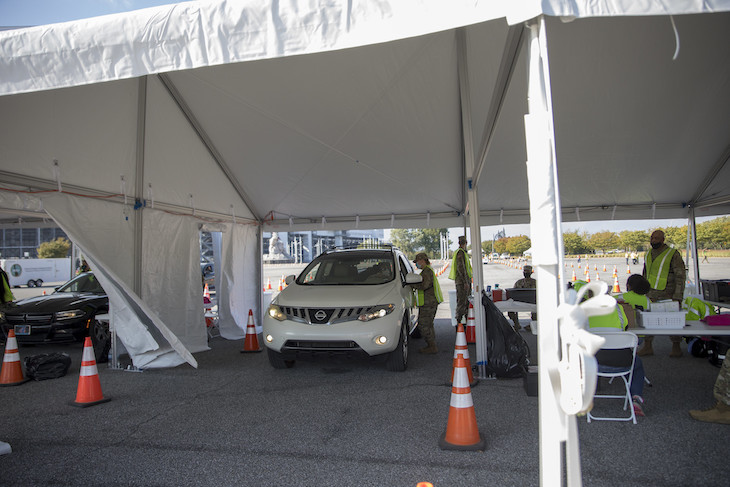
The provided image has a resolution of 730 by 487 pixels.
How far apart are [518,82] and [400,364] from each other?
398cm

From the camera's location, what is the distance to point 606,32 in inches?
210

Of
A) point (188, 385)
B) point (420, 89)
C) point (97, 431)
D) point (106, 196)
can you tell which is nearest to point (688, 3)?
point (420, 89)

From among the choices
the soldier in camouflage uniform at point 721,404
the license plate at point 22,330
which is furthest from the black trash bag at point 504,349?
the license plate at point 22,330

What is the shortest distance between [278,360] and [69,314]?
14.6 ft

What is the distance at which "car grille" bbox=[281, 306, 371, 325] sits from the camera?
18.8 feet

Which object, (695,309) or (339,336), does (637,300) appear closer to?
(695,309)

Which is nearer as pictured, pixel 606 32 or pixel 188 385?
pixel 606 32

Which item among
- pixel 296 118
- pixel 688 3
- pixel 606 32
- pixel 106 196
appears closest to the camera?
pixel 688 3

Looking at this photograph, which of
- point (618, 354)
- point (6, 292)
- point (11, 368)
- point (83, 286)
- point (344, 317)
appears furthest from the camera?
point (6, 292)

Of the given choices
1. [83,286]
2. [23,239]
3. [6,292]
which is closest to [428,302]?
[83,286]

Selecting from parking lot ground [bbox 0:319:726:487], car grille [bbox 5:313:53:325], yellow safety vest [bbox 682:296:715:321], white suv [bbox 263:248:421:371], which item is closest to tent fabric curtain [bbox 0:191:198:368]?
parking lot ground [bbox 0:319:726:487]

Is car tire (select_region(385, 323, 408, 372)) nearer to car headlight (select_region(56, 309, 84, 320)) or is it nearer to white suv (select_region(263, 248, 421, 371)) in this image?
white suv (select_region(263, 248, 421, 371))

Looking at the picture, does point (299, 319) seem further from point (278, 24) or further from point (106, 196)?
point (278, 24)

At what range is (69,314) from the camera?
815cm
